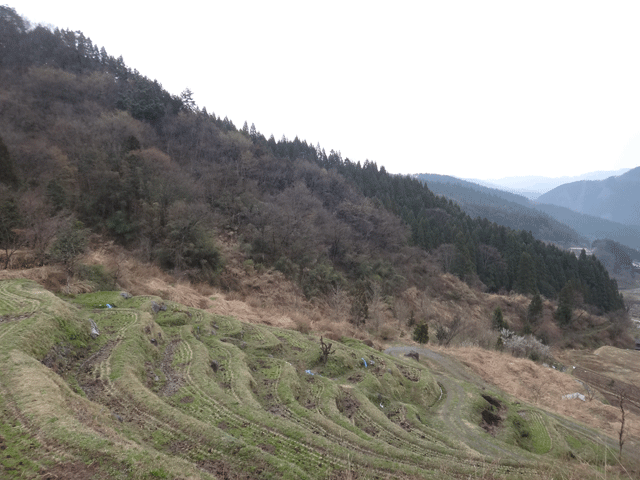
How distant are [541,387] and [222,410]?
18.8m

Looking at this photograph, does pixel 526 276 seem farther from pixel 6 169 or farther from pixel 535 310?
pixel 6 169

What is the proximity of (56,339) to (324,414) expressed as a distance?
6.74 m

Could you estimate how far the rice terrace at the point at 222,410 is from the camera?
14.3 ft

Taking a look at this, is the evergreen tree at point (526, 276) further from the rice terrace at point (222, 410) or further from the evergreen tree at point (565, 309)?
the rice terrace at point (222, 410)

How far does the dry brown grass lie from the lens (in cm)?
1456

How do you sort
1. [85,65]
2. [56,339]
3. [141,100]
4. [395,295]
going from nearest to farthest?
[56,339], [395,295], [141,100], [85,65]

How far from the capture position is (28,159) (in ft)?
96.0

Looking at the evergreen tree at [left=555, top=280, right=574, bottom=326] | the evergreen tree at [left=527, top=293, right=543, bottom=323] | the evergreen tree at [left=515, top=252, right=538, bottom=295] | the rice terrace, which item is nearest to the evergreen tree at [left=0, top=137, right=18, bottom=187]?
the rice terrace

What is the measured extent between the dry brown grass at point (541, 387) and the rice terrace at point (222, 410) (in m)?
2.31

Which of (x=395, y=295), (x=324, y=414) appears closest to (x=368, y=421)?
(x=324, y=414)

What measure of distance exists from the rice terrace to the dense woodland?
7216mm

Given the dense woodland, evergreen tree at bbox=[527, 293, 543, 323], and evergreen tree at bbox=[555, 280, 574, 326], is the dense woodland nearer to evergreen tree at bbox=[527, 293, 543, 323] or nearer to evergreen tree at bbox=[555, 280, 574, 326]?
evergreen tree at bbox=[555, 280, 574, 326]

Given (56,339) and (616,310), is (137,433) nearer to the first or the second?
(56,339)

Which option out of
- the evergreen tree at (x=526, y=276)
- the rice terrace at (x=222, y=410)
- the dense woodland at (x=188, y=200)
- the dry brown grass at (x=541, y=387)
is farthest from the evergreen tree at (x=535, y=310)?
the rice terrace at (x=222, y=410)
